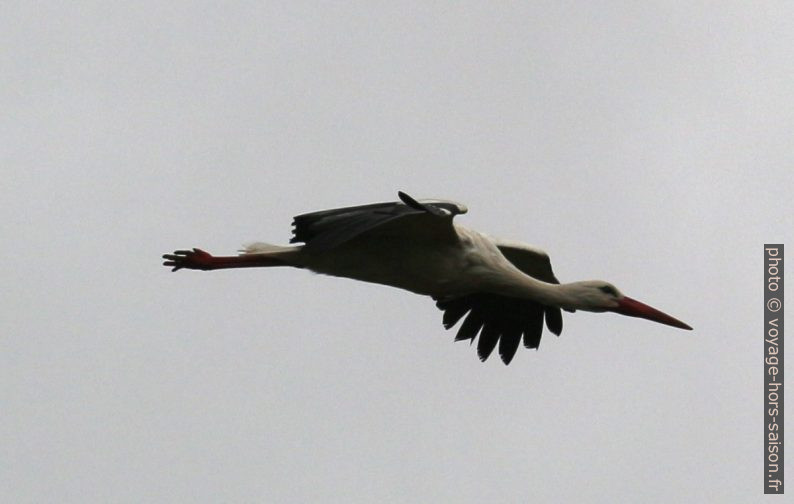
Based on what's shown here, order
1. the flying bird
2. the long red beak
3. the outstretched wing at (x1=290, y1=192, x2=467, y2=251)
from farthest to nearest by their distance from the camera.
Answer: the long red beak
the flying bird
the outstretched wing at (x1=290, y1=192, x2=467, y2=251)

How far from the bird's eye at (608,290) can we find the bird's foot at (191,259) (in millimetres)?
2836

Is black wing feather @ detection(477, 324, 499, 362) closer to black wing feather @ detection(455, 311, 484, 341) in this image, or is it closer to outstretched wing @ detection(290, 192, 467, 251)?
black wing feather @ detection(455, 311, 484, 341)

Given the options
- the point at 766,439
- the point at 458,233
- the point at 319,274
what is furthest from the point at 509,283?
the point at 766,439

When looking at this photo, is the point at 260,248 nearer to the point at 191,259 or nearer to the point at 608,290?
the point at 191,259

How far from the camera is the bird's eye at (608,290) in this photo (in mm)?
12359

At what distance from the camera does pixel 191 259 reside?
511 inches

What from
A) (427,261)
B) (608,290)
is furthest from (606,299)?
(427,261)

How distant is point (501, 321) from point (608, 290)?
1.57m

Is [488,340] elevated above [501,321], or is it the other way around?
[501,321]

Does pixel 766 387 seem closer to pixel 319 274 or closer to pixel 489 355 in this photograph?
pixel 489 355

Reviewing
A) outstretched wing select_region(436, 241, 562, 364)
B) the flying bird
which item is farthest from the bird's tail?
outstretched wing select_region(436, 241, 562, 364)

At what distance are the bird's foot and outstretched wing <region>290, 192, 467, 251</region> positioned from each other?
4.55 feet

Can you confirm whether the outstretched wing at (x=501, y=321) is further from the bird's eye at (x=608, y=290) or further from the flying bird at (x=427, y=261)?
the bird's eye at (x=608, y=290)

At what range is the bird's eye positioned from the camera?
40.5 feet
